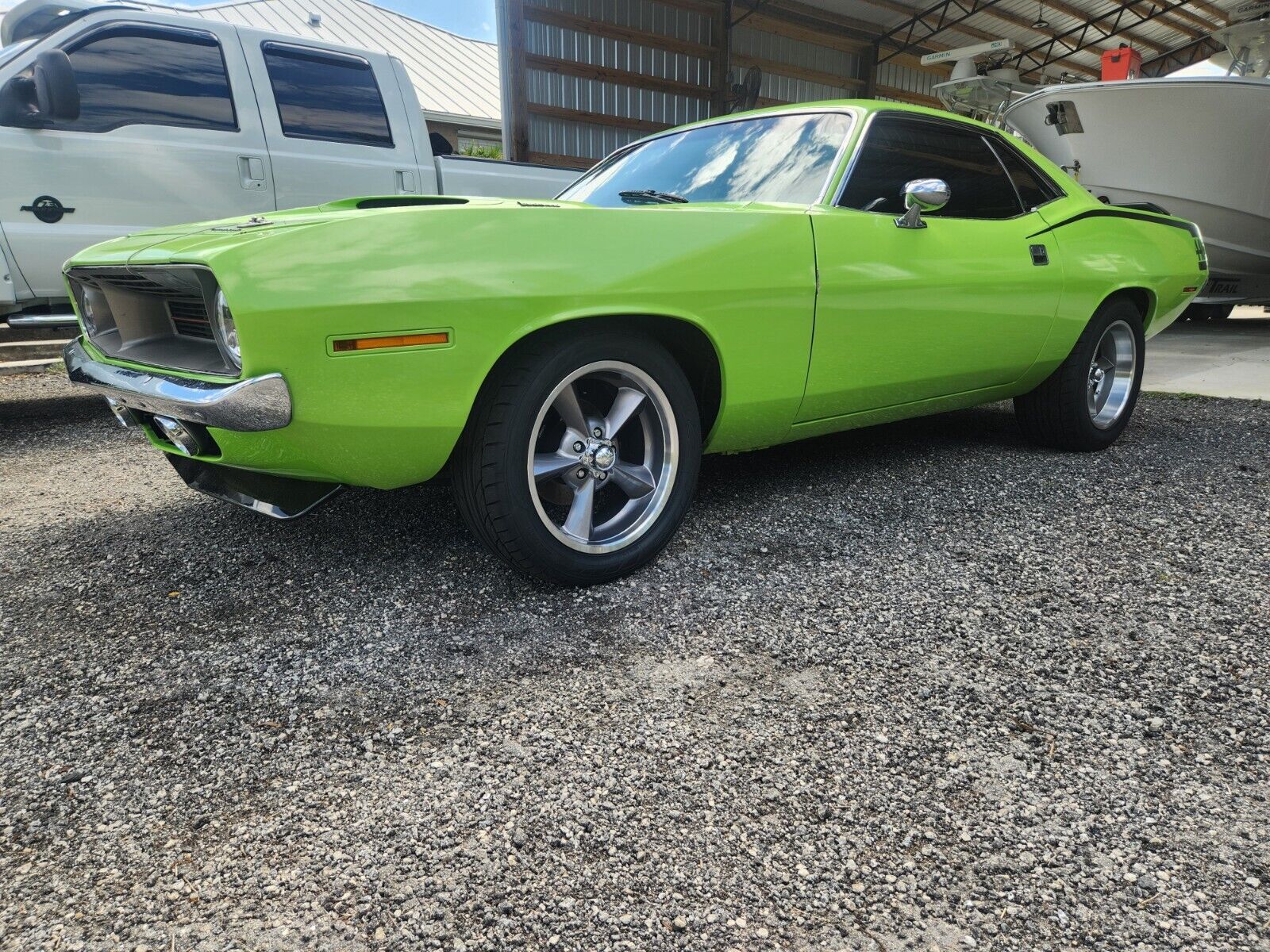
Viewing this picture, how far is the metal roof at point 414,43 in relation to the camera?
1867cm

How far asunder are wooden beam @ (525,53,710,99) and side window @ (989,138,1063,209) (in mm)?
8436

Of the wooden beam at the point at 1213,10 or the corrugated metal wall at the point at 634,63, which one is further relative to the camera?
Result: the wooden beam at the point at 1213,10

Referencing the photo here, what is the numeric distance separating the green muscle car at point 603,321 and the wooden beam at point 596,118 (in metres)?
8.04

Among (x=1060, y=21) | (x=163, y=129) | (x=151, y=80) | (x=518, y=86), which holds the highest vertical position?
(x=1060, y=21)

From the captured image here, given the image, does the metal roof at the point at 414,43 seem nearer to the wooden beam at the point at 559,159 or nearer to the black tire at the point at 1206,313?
the wooden beam at the point at 559,159

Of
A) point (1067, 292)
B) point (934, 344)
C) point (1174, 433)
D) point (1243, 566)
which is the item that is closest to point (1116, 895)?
point (1243, 566)

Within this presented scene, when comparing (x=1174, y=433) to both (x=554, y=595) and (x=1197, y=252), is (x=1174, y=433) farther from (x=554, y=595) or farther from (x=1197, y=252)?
(x=554, y=595)

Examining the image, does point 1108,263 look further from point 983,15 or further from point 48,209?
point 983,15

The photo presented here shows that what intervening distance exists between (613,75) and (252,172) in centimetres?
767

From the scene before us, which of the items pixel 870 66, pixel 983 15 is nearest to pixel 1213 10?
pixel 983 15

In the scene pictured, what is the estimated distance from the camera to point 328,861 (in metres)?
1.44

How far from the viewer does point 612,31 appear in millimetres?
11500

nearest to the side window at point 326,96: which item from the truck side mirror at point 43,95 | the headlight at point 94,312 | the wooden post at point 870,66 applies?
the truck side mirror at point 43,95

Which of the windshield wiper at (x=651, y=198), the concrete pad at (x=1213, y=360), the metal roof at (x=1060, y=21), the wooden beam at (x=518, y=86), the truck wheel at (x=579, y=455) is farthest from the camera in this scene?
the metal roof at (x=1060, y=21)
